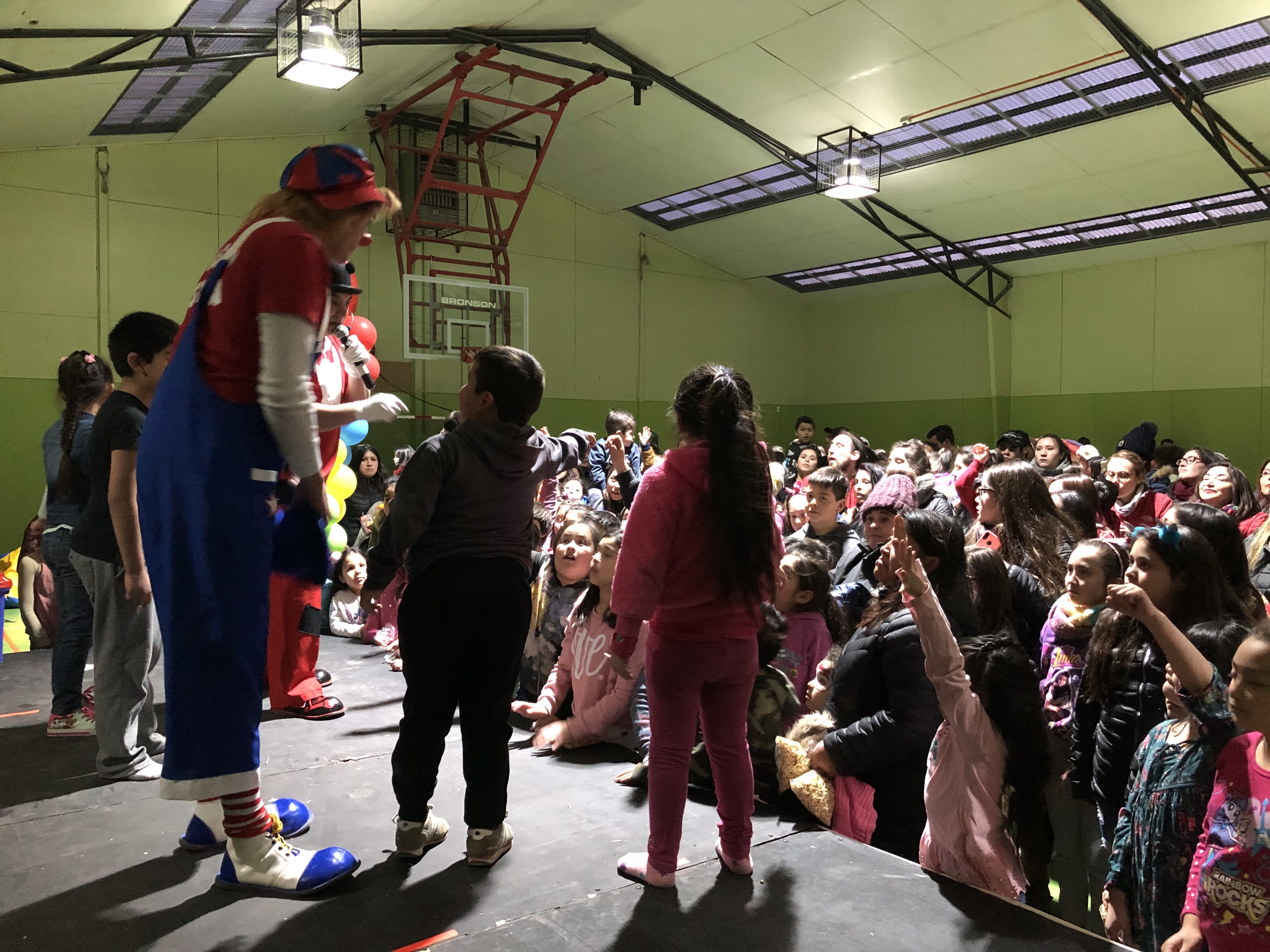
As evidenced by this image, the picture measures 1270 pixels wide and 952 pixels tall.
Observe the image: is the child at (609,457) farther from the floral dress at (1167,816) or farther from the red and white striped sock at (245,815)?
the floral dress at (1167,816)

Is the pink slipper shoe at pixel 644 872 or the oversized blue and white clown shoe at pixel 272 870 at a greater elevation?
the oversized blue and white clown shoe at pixel 272 870

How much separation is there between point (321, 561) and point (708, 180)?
28.7ft

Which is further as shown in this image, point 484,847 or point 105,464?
point 105,464

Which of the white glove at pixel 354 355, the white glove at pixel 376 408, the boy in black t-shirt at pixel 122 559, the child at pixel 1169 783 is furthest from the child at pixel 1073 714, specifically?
the boy in black t-shirt at pixel 122 559

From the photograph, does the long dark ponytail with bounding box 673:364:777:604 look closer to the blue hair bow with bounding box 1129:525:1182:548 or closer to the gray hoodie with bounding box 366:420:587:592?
the gray hoodie with bounding box 366:420:587:592

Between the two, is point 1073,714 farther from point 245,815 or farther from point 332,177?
point 332,177

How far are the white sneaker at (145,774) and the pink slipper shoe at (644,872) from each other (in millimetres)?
1442

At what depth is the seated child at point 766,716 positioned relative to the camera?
260 cm

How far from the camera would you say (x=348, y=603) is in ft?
→ 15.2

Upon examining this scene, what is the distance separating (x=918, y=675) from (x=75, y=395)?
2.76 meters

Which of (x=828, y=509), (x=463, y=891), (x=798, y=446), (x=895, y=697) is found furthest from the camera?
(x=798, y=446)

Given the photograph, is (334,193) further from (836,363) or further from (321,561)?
(836,363)

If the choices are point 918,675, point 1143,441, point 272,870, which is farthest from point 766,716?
point 1143,441

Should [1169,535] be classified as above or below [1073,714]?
above
